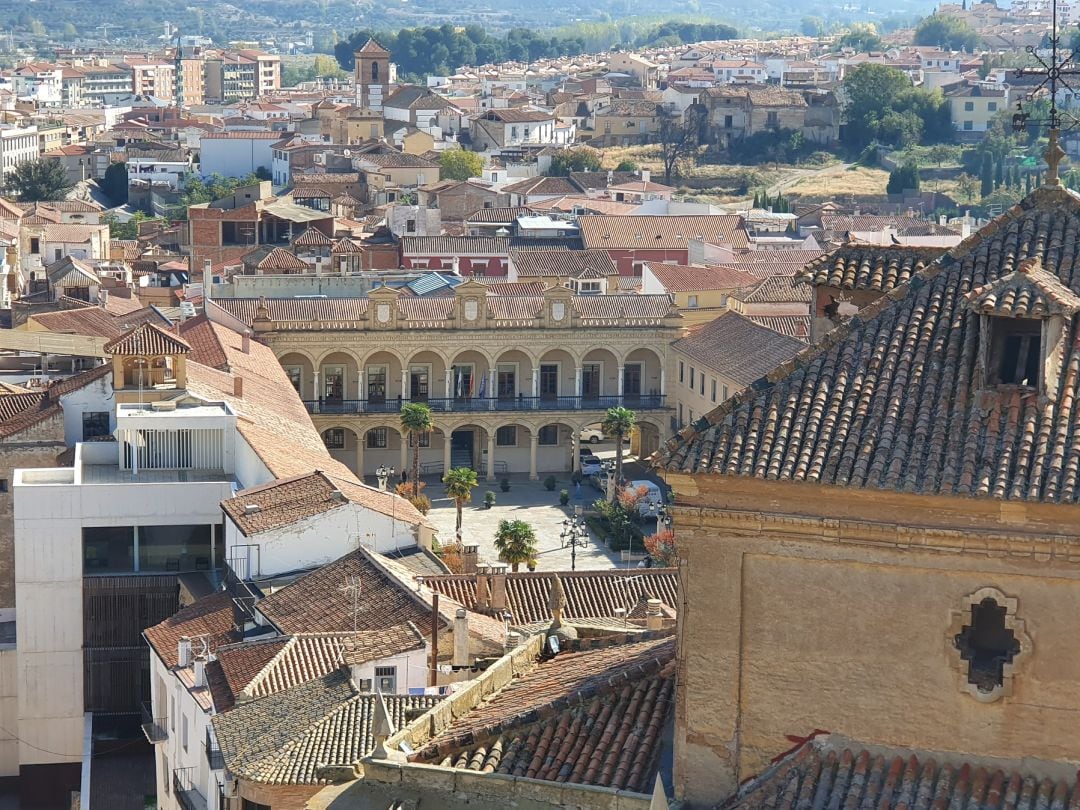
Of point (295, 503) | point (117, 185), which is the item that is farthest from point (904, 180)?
point (295, 503)

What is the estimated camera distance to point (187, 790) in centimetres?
3272

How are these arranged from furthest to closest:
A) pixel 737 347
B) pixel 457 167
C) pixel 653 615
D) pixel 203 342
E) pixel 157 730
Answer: pixel 457 167
pixel 737 347
pixel 203 342
pixel 157 730
pixel 653 615

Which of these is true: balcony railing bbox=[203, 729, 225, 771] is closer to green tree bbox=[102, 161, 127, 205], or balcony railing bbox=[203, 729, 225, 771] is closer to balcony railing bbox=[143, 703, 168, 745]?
balcony railing bbox=[143, 703, 168, 745]

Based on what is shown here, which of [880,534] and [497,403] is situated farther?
[497,403]

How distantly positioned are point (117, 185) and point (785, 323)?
3276 inches

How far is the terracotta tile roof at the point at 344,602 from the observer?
33.3 meters

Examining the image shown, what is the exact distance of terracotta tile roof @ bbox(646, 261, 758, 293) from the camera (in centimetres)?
8438

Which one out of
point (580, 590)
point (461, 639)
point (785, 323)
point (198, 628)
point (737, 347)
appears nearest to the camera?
point (461, 639)

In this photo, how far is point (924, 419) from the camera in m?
17.0

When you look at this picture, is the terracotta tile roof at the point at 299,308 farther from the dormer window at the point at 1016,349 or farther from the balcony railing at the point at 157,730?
the dormer window at the point at 1016,349

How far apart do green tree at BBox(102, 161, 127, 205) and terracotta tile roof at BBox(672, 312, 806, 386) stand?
250 feet

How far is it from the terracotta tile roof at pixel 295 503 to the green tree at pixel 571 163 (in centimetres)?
10694

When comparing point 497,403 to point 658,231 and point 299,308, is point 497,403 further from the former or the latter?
point 658,231

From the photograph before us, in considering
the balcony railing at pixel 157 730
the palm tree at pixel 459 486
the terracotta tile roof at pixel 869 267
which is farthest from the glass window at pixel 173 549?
the terracotta tile roof at pixel 869 267
